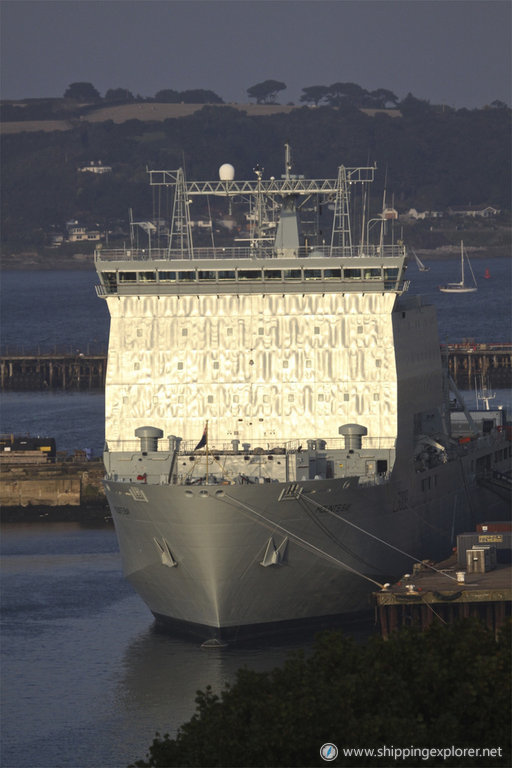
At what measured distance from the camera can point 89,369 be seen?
4855 inches

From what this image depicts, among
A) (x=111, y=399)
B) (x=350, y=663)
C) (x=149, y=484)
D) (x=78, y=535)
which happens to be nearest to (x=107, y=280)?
(x=111, y=399)

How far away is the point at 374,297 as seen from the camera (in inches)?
2037

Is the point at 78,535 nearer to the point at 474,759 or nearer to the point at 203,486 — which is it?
the point at 203,486

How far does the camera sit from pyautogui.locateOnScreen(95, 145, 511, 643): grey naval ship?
48.2 m

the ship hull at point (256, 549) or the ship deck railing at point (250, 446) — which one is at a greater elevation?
the ship deck railing at point (250, 446)

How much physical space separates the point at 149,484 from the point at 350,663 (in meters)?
17.7

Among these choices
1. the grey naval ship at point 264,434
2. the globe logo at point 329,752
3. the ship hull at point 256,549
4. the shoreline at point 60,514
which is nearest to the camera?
the globe logo at point 329,752

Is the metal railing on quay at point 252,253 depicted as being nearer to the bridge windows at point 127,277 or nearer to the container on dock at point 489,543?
the bridge windows at point 127,277

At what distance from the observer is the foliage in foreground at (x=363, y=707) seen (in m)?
29.4

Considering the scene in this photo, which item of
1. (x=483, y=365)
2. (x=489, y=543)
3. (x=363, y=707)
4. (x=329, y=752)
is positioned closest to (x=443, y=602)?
(x=489, y=543)

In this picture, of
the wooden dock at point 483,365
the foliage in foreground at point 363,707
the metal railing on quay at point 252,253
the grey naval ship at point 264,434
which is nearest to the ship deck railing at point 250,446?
the grey naval ship at point 264,434

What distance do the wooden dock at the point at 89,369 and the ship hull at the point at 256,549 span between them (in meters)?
64.8

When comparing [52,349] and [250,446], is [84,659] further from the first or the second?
[52,349]

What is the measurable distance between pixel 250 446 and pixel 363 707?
21.0m
